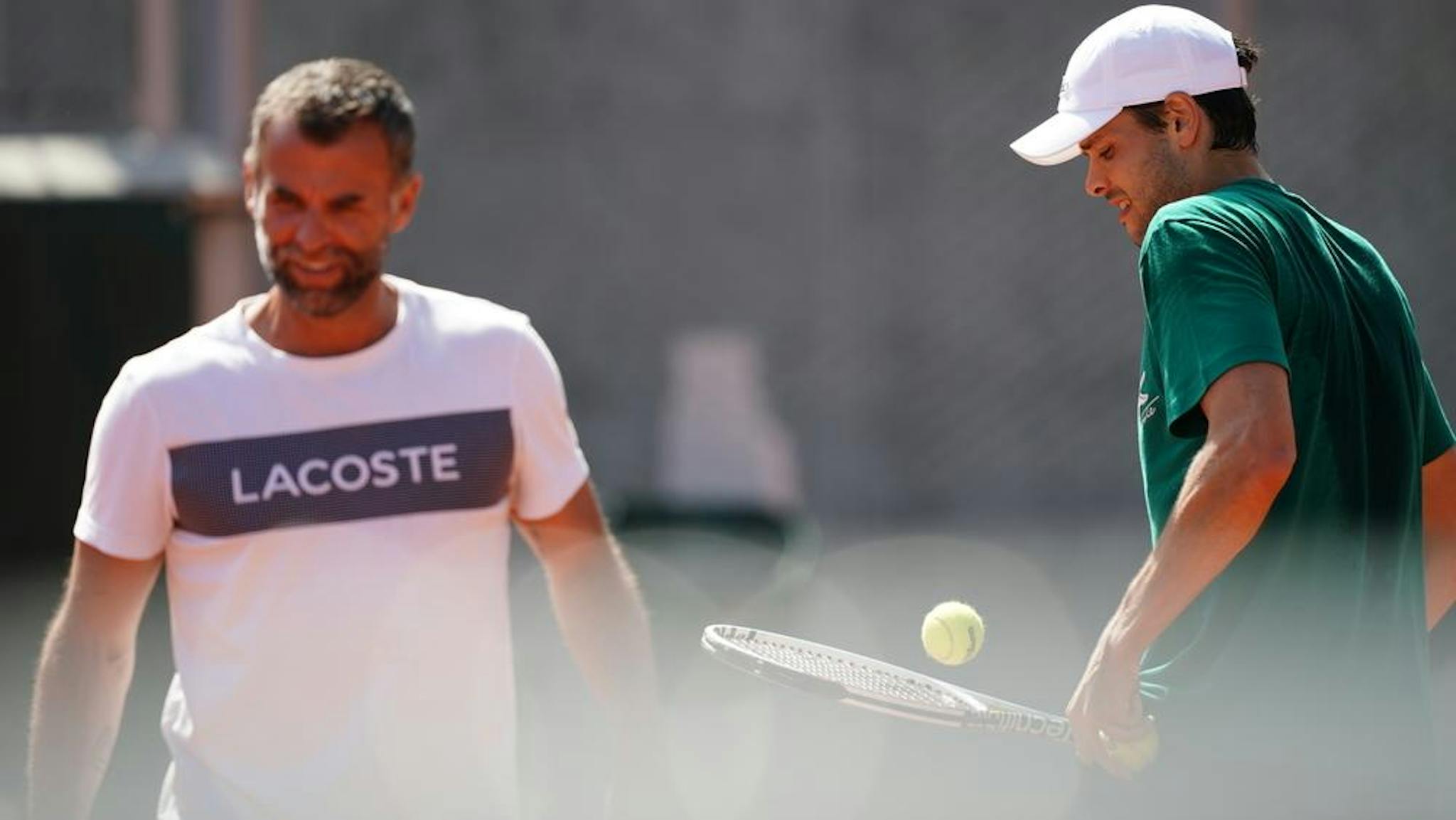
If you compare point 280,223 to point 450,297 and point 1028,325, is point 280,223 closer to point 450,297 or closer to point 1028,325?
point 450,297

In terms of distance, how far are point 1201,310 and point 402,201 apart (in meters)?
1.13

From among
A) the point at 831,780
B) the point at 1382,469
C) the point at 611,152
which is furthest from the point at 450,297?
the point at 611,152

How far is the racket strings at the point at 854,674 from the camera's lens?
3.52m

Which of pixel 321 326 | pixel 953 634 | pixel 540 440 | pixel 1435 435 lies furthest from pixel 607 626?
pixel 1435 435

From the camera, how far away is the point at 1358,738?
3012mm

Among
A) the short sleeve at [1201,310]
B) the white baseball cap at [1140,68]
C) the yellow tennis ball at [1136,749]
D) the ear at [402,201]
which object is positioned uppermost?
the white baseball cap at [1140,68]

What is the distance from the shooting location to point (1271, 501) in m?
2.76

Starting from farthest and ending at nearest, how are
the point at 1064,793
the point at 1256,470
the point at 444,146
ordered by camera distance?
the point at 444,146
the point at 1064,793
the point at 1256,470

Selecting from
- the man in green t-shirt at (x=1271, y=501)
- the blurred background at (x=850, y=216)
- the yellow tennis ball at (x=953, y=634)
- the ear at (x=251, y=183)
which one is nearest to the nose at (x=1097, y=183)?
the man in green t-shirt at (x=1271, y=501)

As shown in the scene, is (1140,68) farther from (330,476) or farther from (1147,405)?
(330,476)

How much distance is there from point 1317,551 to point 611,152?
22.6 feet

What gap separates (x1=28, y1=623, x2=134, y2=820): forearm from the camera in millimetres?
2805

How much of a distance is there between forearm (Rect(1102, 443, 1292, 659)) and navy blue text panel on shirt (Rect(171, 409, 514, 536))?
0.92m

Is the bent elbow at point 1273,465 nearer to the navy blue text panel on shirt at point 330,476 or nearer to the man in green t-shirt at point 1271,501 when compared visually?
the man in green t-shirt at point 1271,501
